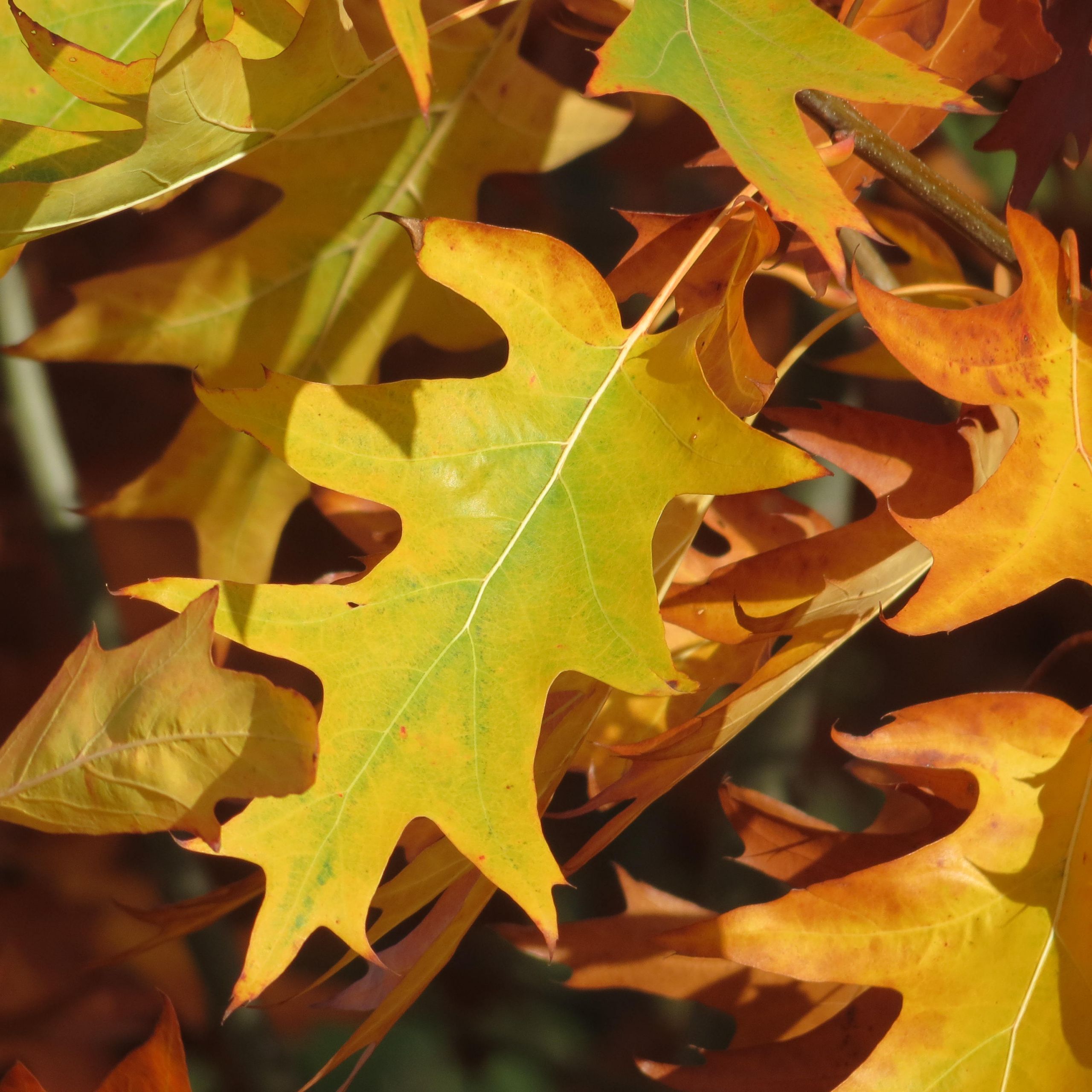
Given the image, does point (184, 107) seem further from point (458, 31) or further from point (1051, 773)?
point (1051, 773)

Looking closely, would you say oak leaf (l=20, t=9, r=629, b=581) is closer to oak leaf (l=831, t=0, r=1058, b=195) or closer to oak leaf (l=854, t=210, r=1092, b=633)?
oak leaf (l=831, t=0, r=1058, b=195)

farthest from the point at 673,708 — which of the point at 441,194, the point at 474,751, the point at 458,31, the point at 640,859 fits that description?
the point at 640,859

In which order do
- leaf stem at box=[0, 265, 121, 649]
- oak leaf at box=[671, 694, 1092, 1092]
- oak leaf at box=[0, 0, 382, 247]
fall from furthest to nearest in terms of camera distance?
leaf stem at box=[0, 265, 121, 649] → oak leaf at box=[671, 694, 1092, 1092] → oak leaf at box=[0, 0, 382, 247]

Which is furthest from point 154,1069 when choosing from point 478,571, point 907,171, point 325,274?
point 907,171

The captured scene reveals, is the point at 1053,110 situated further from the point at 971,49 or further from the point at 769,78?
the point at 769,78

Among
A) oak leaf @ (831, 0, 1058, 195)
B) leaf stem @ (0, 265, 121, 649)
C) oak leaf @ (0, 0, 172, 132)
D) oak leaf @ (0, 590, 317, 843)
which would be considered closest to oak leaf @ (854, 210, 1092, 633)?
oak leaf @ (831, 0, 1058, 195)

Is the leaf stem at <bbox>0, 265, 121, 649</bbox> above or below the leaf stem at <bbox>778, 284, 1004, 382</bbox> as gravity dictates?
below
